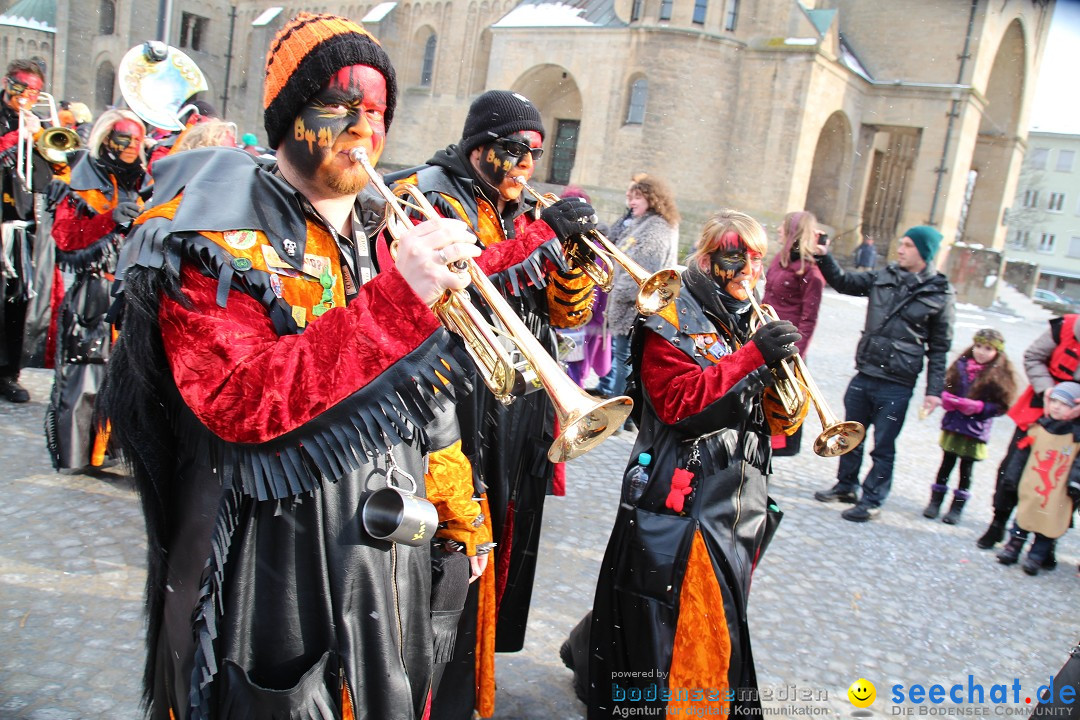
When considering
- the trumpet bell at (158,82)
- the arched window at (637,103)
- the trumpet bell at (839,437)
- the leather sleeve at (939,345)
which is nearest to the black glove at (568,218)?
the trumpet bell at (839,437)

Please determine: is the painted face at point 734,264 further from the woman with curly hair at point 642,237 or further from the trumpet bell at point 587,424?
the woman with curly hair at point 642,237

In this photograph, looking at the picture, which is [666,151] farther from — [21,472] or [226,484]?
[226,484]

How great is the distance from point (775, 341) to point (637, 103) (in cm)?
2842

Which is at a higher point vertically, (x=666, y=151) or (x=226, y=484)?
(x=666, y=151)

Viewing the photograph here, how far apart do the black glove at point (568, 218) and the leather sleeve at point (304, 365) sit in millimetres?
1864

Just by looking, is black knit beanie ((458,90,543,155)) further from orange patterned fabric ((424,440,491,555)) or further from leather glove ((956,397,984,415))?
leather glove ((956,397,984,415))

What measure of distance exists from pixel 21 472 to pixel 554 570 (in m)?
3.32

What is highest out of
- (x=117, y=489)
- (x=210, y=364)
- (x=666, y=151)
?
(x=666, y=151)

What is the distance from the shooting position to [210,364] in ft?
5.23

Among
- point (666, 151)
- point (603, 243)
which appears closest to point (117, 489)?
point (603, 243)

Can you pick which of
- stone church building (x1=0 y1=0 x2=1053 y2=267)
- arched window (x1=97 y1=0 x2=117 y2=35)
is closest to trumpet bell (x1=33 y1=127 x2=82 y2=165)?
stone church building (x1=0 y1=0 x2=1053 y2=267)

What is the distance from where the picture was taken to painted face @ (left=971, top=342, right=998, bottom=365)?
6.86m

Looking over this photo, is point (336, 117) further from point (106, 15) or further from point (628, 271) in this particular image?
point (106, 15)

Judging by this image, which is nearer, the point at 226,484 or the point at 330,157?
the point at 226,484
